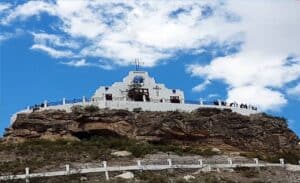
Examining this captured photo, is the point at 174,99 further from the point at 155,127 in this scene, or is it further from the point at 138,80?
the point at 155,127

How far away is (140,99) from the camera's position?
54219 mm

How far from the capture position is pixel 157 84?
187ft

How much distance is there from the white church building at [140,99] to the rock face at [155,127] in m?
1.26

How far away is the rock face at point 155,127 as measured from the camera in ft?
157

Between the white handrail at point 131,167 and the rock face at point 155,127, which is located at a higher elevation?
the rock face at point 155,127

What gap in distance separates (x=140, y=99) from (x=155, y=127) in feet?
22.2

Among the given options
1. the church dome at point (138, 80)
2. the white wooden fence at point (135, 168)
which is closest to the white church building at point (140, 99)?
the church dome at point (138, 80)

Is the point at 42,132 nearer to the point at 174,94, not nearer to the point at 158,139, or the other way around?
the point at 158,139

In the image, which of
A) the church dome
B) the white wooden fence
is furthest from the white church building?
the white wooden fence

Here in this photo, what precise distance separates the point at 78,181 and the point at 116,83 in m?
27.1

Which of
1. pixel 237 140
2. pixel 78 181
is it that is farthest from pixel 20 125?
pixel 78 181

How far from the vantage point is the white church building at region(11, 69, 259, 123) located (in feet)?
167

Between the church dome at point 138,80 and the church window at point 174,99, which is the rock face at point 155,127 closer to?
the church window at point 174,99

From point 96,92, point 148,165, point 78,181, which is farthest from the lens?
point 96,92
